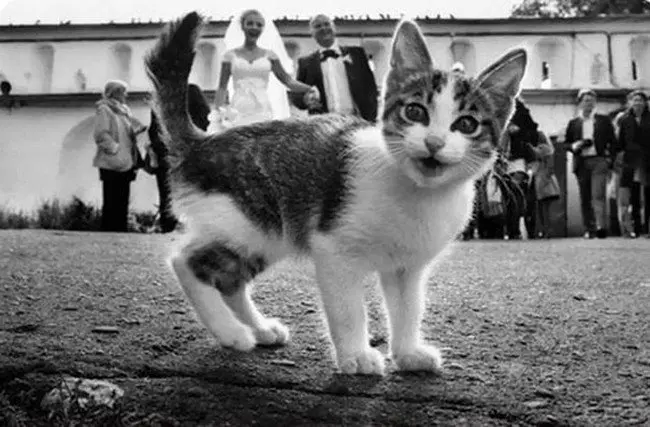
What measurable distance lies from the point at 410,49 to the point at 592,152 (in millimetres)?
11443

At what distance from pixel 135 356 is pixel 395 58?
64.3 inches

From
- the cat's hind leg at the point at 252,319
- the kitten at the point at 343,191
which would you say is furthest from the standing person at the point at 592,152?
the cat's hind leg at the point at 252,319

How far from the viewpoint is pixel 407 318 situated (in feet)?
13.1

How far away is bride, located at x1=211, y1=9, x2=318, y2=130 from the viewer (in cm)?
873

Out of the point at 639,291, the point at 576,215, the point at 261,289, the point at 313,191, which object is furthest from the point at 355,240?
the point at 576,215

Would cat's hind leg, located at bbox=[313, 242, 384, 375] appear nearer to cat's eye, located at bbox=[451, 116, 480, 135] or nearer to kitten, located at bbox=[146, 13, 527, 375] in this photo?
kitten, located at bbox=[146, 13, 527, 375]

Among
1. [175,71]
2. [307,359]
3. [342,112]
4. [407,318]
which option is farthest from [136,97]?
[407,318]

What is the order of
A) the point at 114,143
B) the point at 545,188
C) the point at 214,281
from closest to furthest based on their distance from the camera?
the point at 214,281 → the point at 114,143 → the point at 545,188

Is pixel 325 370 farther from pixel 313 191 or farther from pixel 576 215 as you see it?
pixel 576 215

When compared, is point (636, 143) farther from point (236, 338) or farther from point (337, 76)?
point (236, 338)

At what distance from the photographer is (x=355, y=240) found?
3.68 metres

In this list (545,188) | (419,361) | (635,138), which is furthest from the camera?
(545,188)

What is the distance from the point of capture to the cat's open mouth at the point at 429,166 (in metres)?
3.47

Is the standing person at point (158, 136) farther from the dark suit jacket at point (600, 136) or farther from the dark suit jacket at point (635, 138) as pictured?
the dark suit jacket at point (635, 138)
